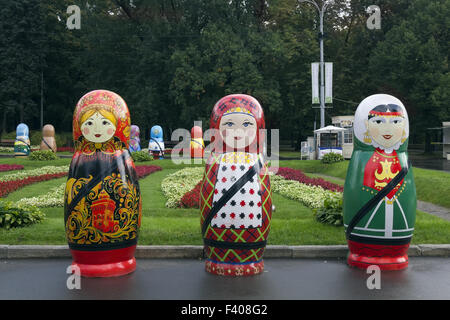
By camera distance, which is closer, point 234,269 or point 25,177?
point 234,269

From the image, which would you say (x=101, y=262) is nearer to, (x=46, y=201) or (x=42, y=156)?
(x=46, y=201)

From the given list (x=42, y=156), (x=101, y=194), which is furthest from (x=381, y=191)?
(x=42, y=156)

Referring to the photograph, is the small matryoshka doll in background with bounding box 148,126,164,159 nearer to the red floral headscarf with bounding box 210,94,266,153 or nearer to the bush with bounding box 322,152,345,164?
the bush with bounding box 322,152,345,164

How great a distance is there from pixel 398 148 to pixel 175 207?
19.4ft

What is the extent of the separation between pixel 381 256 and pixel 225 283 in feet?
7.32

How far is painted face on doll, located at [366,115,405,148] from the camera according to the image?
646 centimetres

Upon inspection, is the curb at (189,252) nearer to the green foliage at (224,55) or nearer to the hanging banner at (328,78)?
the hanging banner at (328,78)

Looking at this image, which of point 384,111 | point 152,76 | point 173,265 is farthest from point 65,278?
point 152,76

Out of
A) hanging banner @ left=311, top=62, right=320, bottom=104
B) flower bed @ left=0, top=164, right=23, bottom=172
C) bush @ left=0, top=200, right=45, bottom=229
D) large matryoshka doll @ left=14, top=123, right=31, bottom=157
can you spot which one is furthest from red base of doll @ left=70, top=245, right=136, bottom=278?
large matryoshka doll @ left=14, top=123, right=31, bottom=157

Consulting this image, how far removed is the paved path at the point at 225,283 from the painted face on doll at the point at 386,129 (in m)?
1.79

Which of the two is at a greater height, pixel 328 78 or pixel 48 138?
pixel 328 78

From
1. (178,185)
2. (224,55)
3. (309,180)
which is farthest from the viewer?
(224,55)

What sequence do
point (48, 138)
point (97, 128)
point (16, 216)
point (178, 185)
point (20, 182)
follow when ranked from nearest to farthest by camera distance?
1. point (97, 128)
2. point (16, 216)
3. point (178, 185)
4. point (20, 182)
5. point (48, 138)

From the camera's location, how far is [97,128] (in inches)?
241
